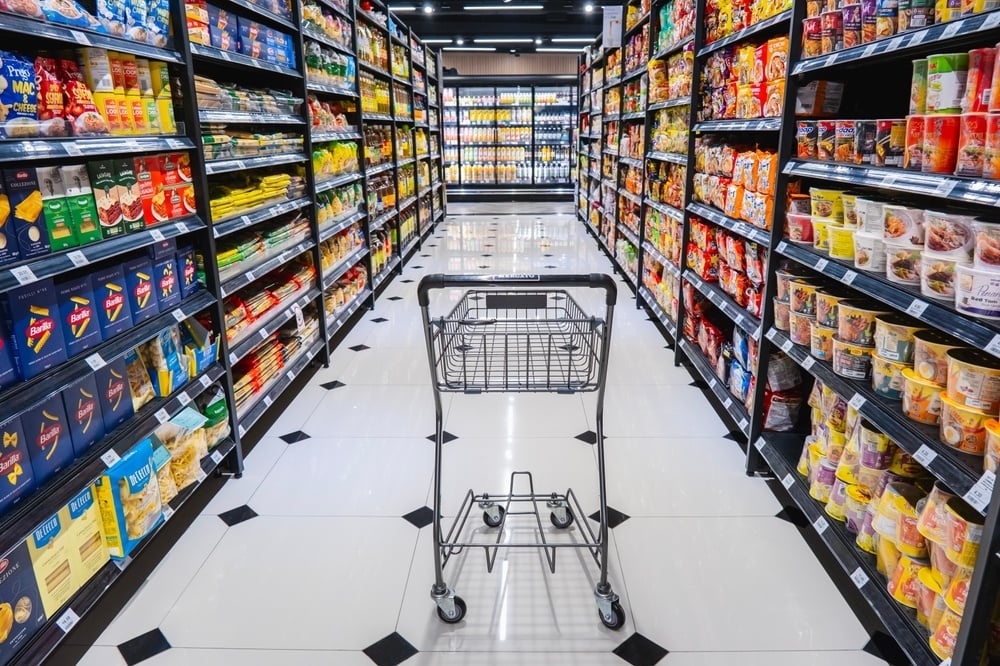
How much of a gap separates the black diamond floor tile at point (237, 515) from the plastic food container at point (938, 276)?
2.58 metres

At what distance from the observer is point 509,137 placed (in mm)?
14891

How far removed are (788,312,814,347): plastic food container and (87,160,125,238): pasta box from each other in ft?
8.38

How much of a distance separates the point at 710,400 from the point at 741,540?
1.46 metres

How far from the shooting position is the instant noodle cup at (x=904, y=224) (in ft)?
6.21

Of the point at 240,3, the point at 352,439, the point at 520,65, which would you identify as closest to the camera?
the point at 240,3

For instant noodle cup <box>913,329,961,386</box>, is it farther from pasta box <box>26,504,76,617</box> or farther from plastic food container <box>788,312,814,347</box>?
pasta box <box>26,504,76,617</box>

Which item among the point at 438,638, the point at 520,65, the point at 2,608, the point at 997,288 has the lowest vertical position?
the point at 438,638

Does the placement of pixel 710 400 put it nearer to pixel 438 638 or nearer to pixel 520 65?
pixel 438 638

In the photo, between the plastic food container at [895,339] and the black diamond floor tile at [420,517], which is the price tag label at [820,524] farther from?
the black diamond floor tile at [420,517]

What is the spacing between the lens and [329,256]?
4.85 metres

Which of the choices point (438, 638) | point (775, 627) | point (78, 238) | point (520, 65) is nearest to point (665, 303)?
point (775, 627)

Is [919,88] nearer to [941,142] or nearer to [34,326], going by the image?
[941,142]

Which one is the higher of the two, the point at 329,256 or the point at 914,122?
Result: the point at 914,122

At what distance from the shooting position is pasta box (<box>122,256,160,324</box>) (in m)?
2.36
